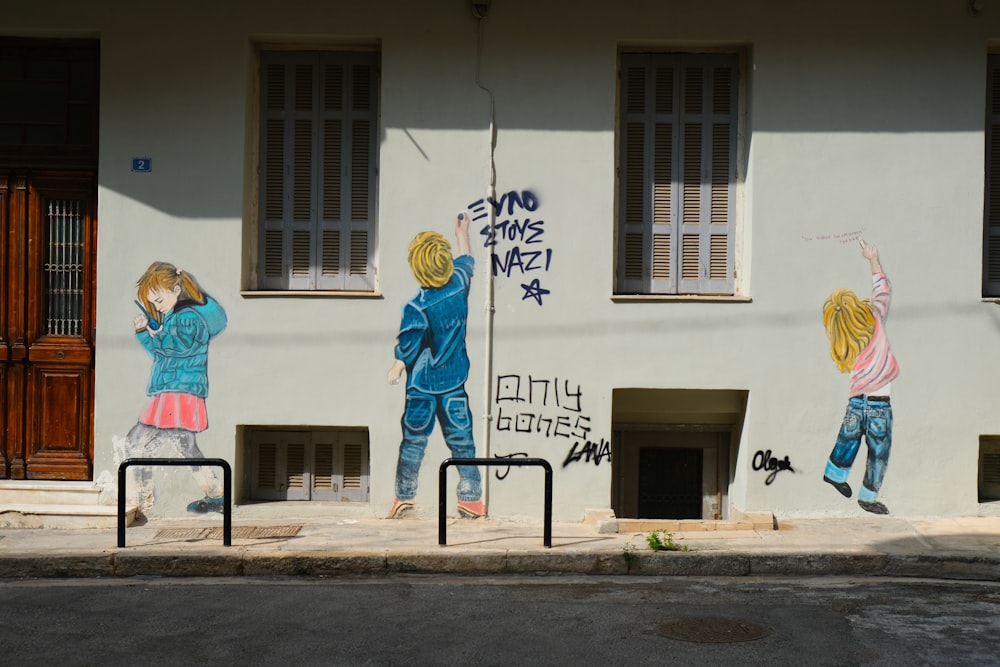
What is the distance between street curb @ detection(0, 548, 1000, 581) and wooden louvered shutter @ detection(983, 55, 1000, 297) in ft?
9.57

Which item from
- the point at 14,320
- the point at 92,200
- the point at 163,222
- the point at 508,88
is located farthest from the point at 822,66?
the point at 14,320

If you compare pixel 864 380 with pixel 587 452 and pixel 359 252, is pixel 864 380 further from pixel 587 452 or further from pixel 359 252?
pixel 359 252

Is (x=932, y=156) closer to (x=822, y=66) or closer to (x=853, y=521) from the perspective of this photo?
(x=822, y=66)

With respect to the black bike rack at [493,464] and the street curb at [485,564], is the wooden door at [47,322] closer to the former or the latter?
the street curb at [485,564]

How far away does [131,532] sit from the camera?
938 centimetres

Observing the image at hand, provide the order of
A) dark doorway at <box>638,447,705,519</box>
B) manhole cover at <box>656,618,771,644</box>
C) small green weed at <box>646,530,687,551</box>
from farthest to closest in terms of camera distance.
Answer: dark doorway at <box>638,447,705,519</box> < small green weed at <box>646,530,687,551</box> < manhole cover at <box>656,618,771,644</box>

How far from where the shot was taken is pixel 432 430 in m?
10.1

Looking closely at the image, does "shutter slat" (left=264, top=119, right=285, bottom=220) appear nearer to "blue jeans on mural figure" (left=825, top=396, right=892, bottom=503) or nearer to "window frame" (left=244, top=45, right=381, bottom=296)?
"window frame" (left=244, top=45, right=381, bottom=296)

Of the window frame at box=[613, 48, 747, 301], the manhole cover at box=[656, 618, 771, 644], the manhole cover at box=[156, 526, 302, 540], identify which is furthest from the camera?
the window frame at box=[613, 48, 747, 301]

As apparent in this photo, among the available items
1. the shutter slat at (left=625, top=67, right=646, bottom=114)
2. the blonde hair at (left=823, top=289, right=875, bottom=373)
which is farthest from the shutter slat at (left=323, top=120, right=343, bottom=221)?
the blonde hair at (left=823, top=289, right=875, bottom=373)

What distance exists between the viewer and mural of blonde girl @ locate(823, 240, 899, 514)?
10.0 meters

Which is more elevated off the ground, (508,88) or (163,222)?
(508,88)

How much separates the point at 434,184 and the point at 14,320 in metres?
3.87

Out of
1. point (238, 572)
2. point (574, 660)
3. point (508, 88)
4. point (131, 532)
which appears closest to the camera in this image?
point (574, 660)
